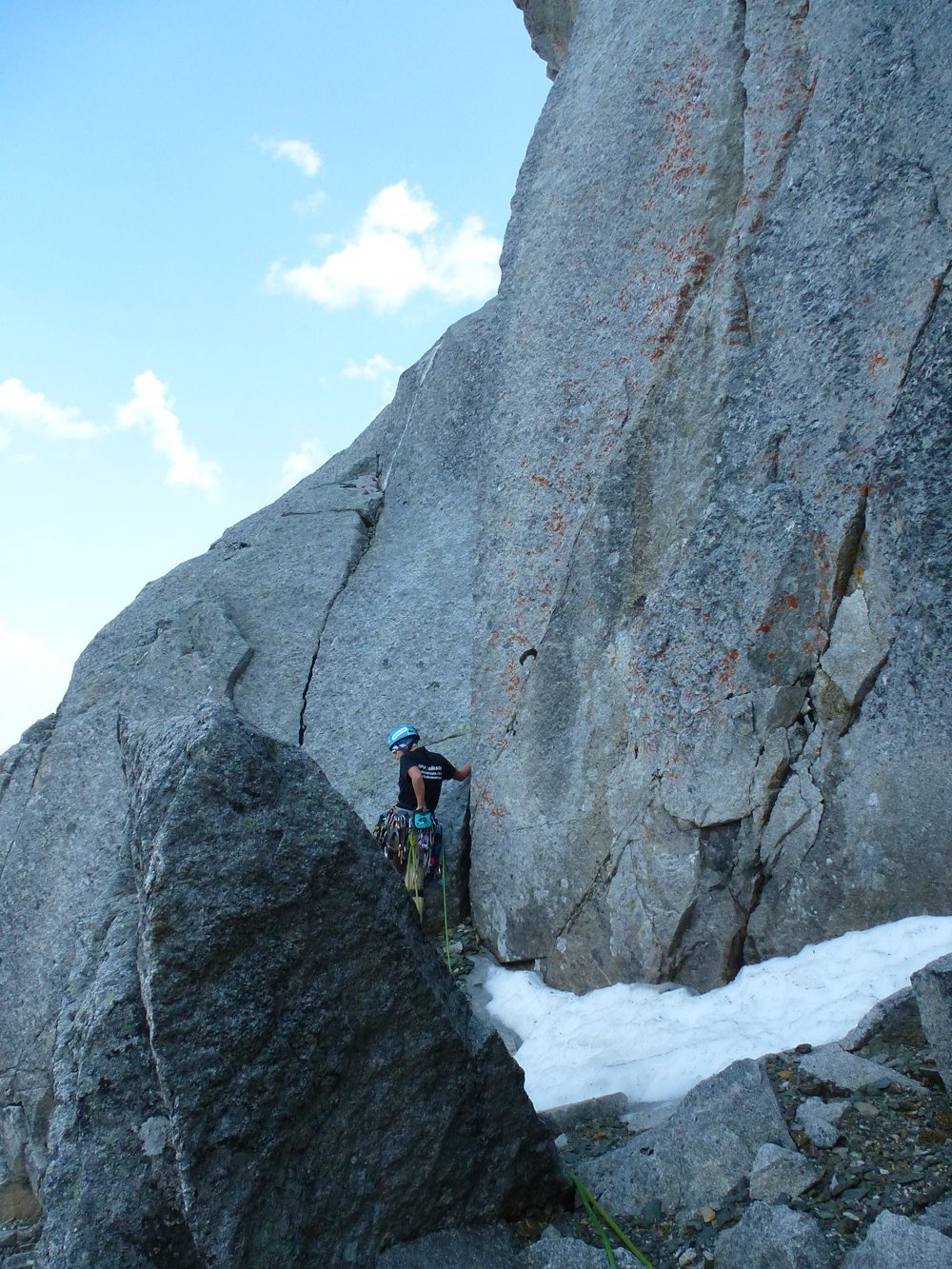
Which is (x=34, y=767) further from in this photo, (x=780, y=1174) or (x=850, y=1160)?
(x=850, y=1160)

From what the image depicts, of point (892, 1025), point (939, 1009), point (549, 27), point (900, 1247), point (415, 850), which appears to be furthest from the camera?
point (549, 27)

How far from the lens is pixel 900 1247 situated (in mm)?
3096

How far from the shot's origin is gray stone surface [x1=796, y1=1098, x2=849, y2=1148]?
3762 mm

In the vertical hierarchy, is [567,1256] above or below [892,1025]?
above

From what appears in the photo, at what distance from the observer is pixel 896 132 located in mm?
6004

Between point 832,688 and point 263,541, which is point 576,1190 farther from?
→ point 263,541

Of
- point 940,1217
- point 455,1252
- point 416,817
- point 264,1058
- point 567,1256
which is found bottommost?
point 940,1217

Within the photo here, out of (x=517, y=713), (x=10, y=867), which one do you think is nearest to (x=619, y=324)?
(x=517, y=713)

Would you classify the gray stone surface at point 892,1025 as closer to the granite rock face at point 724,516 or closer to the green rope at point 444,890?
the granite rock face at point 724,516

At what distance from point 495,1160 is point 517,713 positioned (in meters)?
4.18

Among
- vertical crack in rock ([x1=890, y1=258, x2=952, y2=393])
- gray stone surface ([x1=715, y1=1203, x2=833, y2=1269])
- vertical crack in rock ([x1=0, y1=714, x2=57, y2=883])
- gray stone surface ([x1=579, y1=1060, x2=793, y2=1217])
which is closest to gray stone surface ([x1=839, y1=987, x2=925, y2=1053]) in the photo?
gray stone surface ([x1=579, y1=1060, x2=793, y2=1217])

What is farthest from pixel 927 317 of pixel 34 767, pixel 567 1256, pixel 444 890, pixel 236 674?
pixel 34 767

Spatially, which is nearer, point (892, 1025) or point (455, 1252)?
point (455, 1252)

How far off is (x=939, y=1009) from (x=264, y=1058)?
2.48 metres
